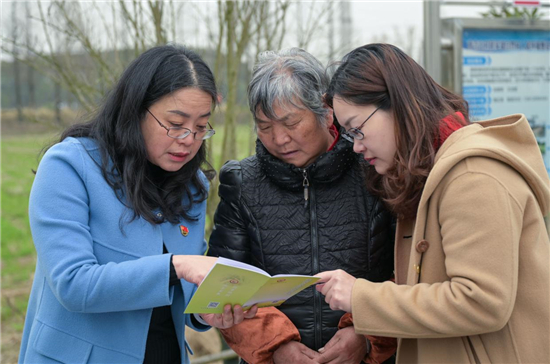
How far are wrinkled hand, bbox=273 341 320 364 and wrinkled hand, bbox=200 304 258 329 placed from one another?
0.20 meters

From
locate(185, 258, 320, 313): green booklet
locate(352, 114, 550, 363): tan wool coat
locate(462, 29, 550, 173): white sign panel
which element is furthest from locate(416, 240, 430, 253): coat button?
locate(462, 29, 550, 173): white sign panel

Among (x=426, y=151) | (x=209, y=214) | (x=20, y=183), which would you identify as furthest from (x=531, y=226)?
(x=20, y=183)

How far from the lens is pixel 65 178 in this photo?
2.09m

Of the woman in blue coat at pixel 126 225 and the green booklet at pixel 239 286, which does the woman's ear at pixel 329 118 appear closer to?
the woman in blue coat at pixel 126 225

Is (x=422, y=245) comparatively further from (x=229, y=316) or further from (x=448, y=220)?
(x=229, y=316)

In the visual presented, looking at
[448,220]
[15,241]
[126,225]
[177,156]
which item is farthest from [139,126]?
[15,241]

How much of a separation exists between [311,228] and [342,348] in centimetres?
48

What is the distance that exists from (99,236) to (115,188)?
19cm

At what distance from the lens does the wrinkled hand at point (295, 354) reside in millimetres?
2295

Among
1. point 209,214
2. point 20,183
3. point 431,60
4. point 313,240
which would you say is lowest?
point 20,183

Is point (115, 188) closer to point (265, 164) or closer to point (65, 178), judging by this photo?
point (65, 178)

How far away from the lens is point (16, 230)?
920cm

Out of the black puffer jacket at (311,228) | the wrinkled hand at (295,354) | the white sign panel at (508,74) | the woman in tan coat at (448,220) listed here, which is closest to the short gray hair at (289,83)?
the black puffer jacket at (311,228)

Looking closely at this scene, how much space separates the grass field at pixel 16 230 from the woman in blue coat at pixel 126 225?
0.55m
